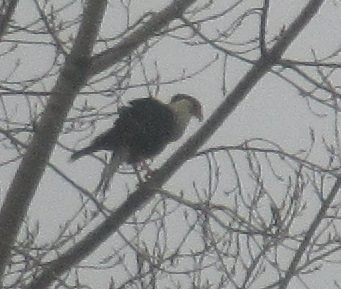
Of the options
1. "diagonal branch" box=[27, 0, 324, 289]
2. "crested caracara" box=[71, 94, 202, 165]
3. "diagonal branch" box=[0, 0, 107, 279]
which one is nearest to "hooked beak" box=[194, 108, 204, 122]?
"crested caracara" box=[71, 94, 202, 165]

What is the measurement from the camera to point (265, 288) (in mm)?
3885

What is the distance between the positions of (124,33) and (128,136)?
1826 mm

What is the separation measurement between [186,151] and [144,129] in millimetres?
2284

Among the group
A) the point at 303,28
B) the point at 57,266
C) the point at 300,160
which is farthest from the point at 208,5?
the point at 57,266

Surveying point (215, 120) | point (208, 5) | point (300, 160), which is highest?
point (208, 5)

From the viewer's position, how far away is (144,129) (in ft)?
19.7

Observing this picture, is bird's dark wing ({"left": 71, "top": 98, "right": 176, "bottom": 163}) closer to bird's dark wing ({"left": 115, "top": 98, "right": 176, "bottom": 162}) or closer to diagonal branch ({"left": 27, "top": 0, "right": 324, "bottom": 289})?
bird's dark wing ({"left": 115, "top": 98, "right": 176, "bottom": 162})

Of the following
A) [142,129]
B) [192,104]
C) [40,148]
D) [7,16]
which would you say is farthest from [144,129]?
[40,148]

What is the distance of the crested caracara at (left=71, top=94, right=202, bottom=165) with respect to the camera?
5.83 meters

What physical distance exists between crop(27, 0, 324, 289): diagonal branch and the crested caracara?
→ 190cm

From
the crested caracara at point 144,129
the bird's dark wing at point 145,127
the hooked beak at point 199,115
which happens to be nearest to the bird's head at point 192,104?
the hooked beak at point 199,115

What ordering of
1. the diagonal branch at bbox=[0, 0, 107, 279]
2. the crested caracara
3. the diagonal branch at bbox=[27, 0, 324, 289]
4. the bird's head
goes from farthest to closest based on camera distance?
the bird's head → the crested caracara → the diagonal branch at bbox=[27, 0, 324, 289] → the diagonal branch at bbox=[0, 0, 107, 279]

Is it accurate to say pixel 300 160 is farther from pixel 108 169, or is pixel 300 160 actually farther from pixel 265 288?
pixel 108 169

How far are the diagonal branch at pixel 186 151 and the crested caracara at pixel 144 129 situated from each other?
74.6 inches
